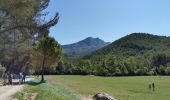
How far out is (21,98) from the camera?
97.7 ft

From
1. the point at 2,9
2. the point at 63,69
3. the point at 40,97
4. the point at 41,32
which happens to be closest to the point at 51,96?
the point at 40,97

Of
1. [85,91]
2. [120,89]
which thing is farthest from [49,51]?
[85,91]

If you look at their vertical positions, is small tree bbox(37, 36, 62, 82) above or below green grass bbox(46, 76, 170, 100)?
above

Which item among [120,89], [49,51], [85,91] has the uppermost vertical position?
[49,51]

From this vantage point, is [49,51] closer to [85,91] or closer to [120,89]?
[120,89]

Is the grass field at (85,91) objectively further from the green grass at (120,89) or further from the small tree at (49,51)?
the small tree at (49,51)

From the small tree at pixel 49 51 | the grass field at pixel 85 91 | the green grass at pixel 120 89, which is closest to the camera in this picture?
the grass field at pixel 85 91

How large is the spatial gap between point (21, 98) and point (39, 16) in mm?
7718

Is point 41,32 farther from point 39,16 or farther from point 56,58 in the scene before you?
point 56,58

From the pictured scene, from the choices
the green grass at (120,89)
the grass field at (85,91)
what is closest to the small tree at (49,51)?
the grass field at (85,91)

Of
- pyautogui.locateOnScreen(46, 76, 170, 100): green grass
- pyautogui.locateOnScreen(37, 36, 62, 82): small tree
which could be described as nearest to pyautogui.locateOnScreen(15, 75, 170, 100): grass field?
pyautogui.locateOnScreen(46, 76, 170, 100): green grass

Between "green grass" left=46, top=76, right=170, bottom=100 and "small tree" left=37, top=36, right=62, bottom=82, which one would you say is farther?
"small tree" left=37, top=36, right=62, bottom=82

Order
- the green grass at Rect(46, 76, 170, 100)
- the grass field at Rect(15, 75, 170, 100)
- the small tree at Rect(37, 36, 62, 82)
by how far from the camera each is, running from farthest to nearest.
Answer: the small tree at Rect(37, 36, 62, 82) < the green grass at Rect(46, 76, 170, 100) < the grass field at Rect(15, 75, 170, 100)

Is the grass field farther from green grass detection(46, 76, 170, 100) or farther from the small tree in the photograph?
the small tree
